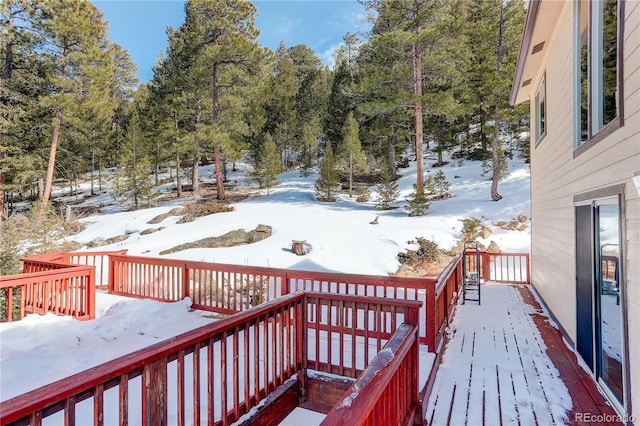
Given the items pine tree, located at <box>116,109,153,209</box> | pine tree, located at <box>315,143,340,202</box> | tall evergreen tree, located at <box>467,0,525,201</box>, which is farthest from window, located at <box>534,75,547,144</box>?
pine tree, located at <box>116,109,153,209</box>

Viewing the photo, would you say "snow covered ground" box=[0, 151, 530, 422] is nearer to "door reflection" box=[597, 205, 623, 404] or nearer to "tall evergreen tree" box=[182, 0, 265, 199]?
"door reflection" box=[597, 205, 623, 404]

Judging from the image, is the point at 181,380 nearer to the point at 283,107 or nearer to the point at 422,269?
the point at 422,269

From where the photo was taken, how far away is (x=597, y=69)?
3.21 metres

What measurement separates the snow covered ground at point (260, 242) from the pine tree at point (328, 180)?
28.8 inches

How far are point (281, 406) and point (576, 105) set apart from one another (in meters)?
4.67

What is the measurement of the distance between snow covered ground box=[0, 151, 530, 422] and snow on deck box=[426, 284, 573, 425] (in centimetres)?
366

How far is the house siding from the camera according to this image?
2332 millimetres

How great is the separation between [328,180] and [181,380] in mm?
17077

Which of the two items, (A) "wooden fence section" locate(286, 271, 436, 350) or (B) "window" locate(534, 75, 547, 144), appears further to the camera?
(B) "window" locate(534, 75, 547, 144)

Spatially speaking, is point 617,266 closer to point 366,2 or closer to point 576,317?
point 576,317

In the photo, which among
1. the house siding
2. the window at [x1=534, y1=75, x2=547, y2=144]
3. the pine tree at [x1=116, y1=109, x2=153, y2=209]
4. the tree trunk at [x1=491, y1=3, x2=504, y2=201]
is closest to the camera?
the house siding

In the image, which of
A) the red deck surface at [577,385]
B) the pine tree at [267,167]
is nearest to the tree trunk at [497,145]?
the red deck surface at [577,385]

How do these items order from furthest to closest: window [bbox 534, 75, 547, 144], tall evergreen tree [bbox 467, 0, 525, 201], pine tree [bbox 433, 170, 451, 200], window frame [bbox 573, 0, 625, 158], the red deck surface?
pine tree [bbox 433, 170, 451, 200] → tall evergreen tree [bbox 467, 0, 525, 201] → window [bbox 534, 75, 547, 144] → the red deck surface → window frame [bbox 573, 0, 625, 158]

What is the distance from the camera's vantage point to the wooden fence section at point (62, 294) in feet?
16.9
